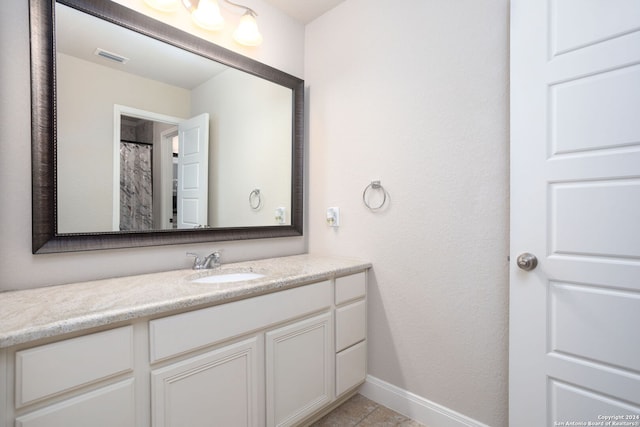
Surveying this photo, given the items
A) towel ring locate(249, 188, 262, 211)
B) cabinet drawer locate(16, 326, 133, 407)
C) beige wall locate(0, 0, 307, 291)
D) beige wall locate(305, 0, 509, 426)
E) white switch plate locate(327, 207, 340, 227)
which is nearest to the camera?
cabinet drawer locate(16, 326, 133, 407)

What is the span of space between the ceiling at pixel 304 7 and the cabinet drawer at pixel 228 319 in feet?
6.12

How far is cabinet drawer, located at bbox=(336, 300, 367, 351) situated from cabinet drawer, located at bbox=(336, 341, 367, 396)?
5 cm

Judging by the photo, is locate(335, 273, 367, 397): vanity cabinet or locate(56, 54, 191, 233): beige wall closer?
locate(56, 54, 191, 233): beige wall

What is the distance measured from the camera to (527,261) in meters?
1.31

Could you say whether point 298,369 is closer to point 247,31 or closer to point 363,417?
point 363,417

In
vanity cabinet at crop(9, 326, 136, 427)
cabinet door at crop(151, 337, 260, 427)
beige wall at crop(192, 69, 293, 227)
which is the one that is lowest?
cabinet door at crop(151, 337, 260, 427)

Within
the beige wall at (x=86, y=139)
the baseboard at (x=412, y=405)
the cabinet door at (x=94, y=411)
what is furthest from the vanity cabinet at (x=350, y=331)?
the beige wall at (x=86, y=139)

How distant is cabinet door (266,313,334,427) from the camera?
1.42 metres

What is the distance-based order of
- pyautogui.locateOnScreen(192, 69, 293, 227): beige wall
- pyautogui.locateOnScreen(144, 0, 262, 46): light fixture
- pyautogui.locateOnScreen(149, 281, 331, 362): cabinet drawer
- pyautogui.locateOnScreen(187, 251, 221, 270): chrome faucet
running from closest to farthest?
pyautogui.locateOnScreen(149, 281, 331, 362): cabinet drawer
pyautogui.locateOnScreen(144, 0, 262, 46): light fixture
pyautogui.locateOnScreen(187, 251, 221, 270): chrome faucet
pyautogui.locateOnScreen(192, 69, 293, 227): beige wall

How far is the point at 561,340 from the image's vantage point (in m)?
1.24

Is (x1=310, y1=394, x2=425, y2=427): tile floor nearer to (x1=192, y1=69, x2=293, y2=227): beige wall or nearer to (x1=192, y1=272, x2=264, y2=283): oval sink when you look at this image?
(x1=192, y1=272, x2=264, y2=283): oval sink

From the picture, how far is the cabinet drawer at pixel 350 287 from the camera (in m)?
1.75

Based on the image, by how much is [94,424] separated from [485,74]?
2.07 m

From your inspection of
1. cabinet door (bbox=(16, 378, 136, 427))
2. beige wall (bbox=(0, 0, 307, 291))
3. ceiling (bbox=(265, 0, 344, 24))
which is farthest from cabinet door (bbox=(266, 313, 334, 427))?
ceiling (bbox=(265, 0, 344, 24))
